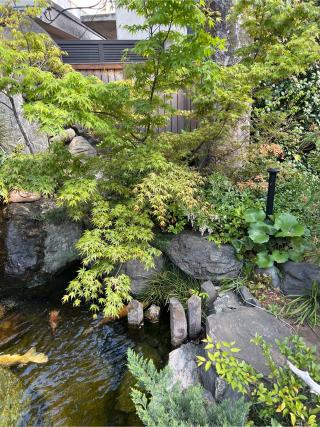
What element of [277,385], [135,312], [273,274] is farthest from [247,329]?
[135,312]

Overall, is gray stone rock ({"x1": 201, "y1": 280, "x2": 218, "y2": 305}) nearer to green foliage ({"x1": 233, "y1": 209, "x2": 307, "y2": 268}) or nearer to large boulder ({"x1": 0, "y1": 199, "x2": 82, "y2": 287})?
green foliage ({"x1": 233, "y1": 209, "x2": 307, "y2": 268})

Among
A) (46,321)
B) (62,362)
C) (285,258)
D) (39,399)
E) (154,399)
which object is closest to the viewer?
(154,399)

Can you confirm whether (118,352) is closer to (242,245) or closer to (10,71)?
(242,245)

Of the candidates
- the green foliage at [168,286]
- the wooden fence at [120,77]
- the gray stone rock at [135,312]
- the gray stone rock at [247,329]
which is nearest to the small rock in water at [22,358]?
the gray stone rock at [135,312]

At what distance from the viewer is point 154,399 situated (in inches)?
70.4

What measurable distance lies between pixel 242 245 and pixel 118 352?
182 centimetres

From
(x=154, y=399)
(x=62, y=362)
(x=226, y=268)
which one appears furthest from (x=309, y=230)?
(x=62, y=362)

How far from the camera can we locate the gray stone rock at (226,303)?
3018mm

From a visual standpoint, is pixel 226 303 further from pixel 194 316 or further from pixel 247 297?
pixel 194 316

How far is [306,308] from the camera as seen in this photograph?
116 inches

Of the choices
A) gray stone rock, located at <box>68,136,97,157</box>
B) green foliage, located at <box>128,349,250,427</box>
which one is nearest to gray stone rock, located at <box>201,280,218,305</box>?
green foliage, located at <box>128,349,250,427</box>

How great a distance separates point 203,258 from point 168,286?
60cm

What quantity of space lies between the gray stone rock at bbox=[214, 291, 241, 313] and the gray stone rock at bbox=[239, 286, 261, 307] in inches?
2.8

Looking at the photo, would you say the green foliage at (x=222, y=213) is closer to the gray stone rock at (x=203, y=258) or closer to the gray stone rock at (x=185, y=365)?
the gray stone rock at (x=203, y=258)
